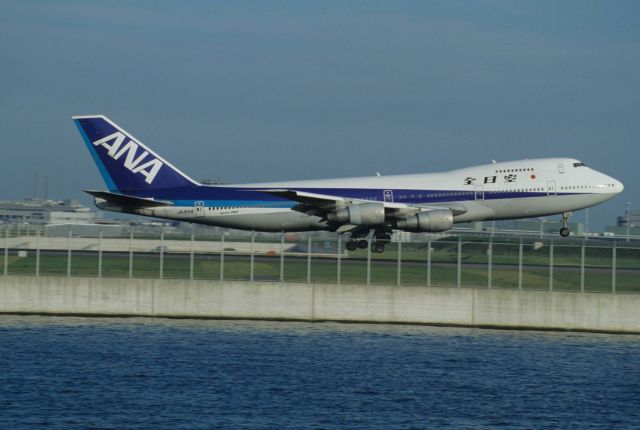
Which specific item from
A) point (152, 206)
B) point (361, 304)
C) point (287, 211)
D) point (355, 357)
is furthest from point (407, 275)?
point (152, 206)

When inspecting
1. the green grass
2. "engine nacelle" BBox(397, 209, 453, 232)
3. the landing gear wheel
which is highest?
"engine nacelle" BBox(397, 209, 453, 232)

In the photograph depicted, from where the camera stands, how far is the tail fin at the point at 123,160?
217 feet

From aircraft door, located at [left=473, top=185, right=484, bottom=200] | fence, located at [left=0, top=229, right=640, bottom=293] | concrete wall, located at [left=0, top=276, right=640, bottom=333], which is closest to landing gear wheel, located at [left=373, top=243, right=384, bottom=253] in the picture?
fence, located at [left=0, top=229, right=640, bottom=293]

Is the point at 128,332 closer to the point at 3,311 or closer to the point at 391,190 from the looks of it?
the point at 3,311

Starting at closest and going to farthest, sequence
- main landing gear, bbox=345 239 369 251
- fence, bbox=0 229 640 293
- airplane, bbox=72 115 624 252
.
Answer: fence, bbox=0 229 640 293, main landing gear, bbox=345 239 369 251, airplane, bbox=72 115 624 252

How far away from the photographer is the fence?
52.8 metres

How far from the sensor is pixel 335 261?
53719 millimetres

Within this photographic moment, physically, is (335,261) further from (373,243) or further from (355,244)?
(355,244)

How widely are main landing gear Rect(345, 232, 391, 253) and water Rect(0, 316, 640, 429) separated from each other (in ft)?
15.9

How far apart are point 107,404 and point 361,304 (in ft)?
56.8

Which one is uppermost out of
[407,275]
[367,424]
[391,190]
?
[391,190]

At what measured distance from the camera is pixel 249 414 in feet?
120

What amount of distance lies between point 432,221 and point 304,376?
20457 millimetres

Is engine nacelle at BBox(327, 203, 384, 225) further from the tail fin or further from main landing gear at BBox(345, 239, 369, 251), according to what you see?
the tail fin
